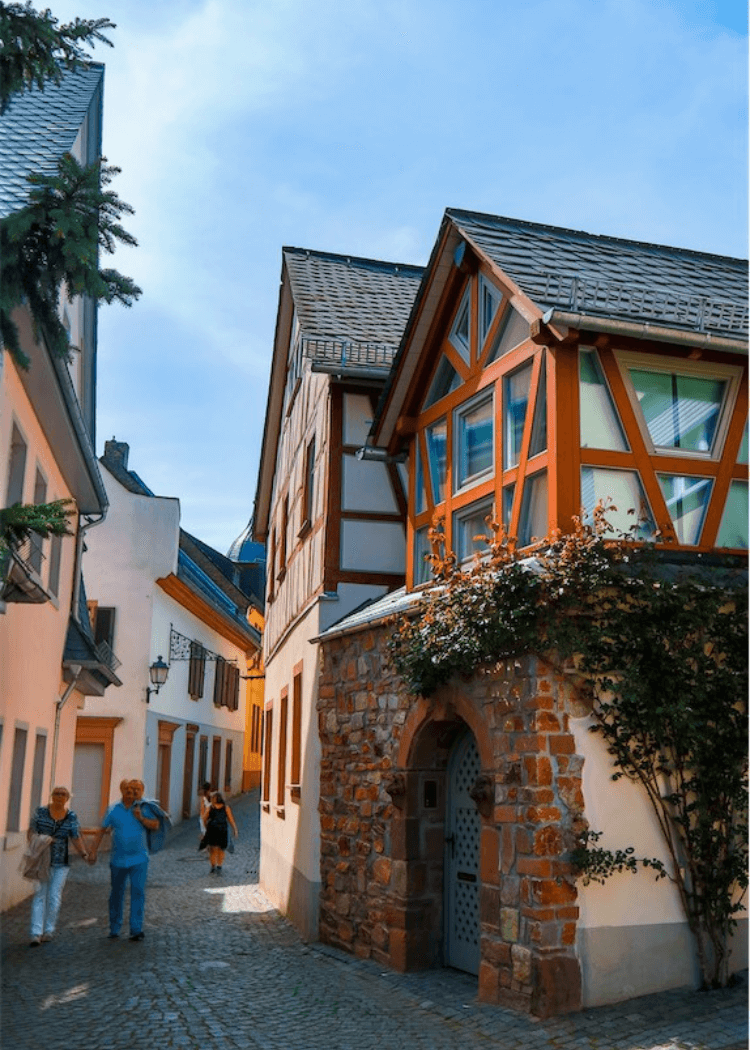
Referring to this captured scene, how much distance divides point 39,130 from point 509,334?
627 cm

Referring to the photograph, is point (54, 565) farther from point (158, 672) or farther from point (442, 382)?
point (158, 672)

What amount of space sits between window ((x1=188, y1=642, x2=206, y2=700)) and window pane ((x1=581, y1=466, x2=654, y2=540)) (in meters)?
20.2

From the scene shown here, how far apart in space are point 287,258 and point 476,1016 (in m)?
11.8

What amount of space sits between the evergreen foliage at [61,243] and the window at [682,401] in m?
3.97

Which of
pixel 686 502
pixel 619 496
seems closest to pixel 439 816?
pixel 619 496

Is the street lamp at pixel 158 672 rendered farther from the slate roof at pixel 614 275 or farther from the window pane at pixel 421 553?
the slate roof at pixel 614 275

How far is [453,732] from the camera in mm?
9750

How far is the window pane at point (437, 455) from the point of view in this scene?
1039 cm

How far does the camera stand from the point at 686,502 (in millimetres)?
8570

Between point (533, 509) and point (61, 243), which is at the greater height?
point (61, 243)

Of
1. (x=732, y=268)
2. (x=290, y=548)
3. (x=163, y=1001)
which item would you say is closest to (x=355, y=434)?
(x=290, y=548)

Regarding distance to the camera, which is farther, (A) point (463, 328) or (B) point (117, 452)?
(B) point (117, 452)

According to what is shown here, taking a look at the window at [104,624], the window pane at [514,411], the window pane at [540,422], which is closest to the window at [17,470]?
the window pane at [514,411]

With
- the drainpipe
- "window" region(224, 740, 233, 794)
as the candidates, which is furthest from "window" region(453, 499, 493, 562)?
"window" region(224, 740, 233, 794)
